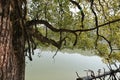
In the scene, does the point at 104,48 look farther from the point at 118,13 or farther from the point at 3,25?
the point at 3,25

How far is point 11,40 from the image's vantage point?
2740mm

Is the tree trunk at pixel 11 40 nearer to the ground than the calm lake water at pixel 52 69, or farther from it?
farther from it

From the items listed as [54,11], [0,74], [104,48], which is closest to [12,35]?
[0,74]

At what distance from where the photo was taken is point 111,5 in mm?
9578

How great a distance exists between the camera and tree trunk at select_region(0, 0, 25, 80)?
2633 mm

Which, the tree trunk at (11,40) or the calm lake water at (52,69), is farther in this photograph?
the calm lake water at (52,69)

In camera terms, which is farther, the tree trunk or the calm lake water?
the calm lake water

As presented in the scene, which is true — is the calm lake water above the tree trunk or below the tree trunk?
below

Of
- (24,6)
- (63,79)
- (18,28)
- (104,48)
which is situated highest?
(24,6)

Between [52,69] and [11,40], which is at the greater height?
[11,40]

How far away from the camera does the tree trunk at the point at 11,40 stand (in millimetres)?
2633

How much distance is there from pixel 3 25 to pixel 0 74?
407mm

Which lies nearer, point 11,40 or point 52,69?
point 11,40

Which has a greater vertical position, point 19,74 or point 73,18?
point 73,18
